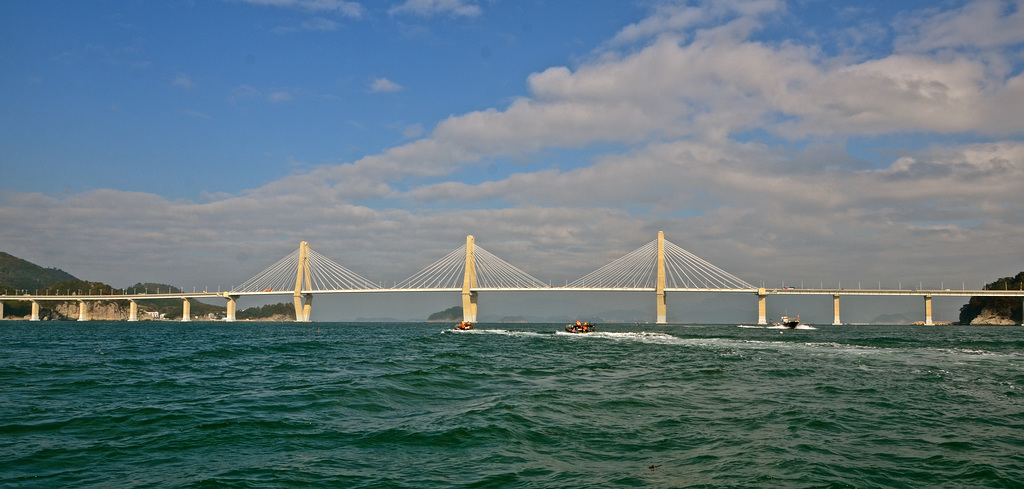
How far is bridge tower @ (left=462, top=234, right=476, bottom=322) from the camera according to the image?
11294 cm

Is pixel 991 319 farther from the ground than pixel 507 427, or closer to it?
closer to it

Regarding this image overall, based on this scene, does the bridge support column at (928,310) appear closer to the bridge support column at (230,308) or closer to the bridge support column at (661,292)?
the bridge support column at (661,292)

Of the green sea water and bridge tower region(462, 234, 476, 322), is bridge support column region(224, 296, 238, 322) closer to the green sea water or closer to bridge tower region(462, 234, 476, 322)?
bridge tower region(462, 234, 476, 322)

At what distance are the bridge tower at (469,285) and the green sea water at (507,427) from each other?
87964 mm

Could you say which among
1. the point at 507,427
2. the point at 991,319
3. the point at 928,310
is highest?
the point at 507,427

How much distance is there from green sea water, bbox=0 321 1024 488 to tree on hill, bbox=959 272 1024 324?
464ft

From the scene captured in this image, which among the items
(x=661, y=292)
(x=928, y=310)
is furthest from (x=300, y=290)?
(x=928, y=310)

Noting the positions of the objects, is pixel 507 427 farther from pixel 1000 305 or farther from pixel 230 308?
pixel 1000 305

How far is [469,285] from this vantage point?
113875 millimetres

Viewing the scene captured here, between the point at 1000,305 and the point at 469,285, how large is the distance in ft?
383

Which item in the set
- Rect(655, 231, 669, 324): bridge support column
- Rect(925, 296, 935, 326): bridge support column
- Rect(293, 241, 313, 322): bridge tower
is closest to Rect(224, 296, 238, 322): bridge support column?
Rect(293, 241, 313, 322): bridge tower

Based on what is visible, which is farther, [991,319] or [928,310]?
[991,319]

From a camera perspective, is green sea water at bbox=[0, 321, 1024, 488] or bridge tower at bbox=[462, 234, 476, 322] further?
bridge tower at bbox=[462, 234, 476, 322]

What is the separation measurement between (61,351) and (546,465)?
3358 cm
